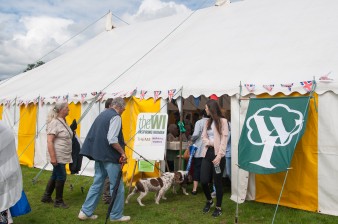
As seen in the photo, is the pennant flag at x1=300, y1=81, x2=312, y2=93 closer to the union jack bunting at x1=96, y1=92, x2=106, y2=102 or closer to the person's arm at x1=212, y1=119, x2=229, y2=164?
the person's arm at x1=212, y1=119, x2=229, y2=164

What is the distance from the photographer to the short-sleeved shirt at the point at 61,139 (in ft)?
16.8

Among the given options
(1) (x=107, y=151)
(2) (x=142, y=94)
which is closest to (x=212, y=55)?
(2) (x=142, y=94)

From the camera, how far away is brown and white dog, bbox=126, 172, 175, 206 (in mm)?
5574

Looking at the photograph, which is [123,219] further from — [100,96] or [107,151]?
[100,96]

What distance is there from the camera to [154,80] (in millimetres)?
7184

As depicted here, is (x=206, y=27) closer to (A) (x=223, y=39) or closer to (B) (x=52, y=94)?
(A) (x=223, y=39)

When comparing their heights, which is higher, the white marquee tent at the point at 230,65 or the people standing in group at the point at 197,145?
the white marquee tent at the point at 230,65

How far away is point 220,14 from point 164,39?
4.92 ft

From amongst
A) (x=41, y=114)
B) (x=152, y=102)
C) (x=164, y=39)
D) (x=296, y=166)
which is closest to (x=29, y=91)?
(x=41, y=114)

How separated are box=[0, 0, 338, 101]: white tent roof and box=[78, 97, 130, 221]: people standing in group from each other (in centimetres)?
211

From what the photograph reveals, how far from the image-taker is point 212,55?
724 centimetres

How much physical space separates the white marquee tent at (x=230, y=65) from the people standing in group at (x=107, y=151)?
1.72 meters

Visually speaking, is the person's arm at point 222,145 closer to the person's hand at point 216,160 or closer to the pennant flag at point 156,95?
the person's hand at point 216,160

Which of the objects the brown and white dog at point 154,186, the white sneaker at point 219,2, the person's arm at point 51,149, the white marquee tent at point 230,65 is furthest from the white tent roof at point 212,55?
the person's arm at point 51,149
